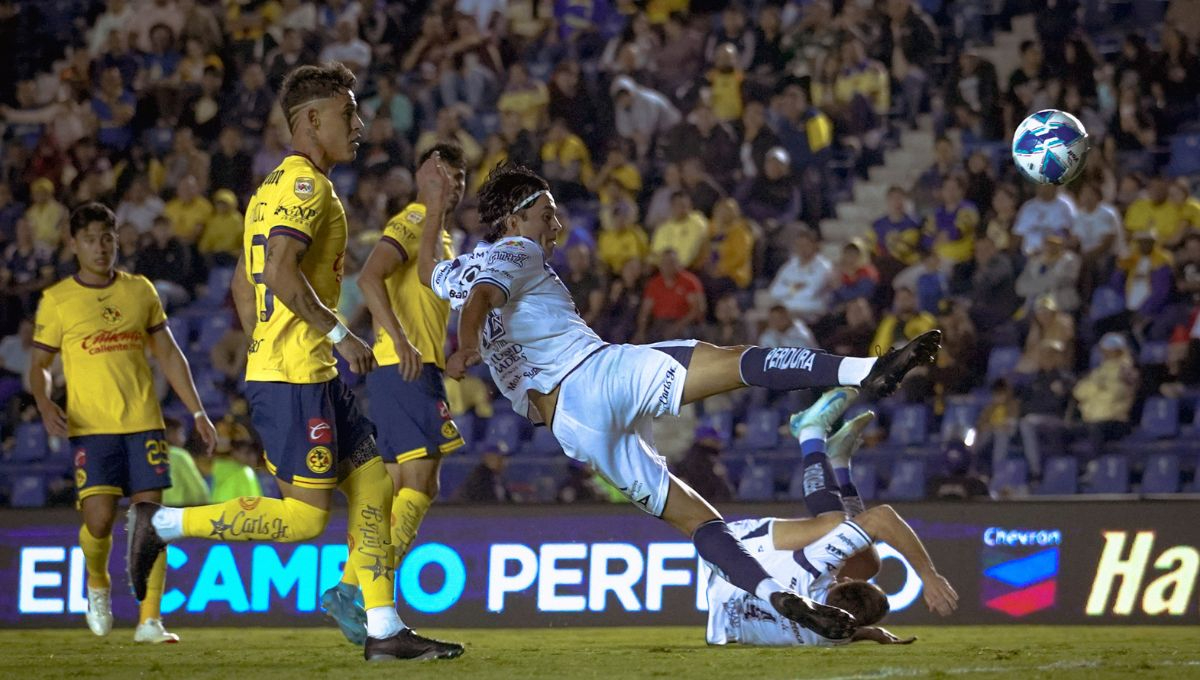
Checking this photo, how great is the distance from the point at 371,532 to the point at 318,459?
42 cm

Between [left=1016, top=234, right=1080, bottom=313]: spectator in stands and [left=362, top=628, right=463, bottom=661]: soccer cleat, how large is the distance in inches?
339

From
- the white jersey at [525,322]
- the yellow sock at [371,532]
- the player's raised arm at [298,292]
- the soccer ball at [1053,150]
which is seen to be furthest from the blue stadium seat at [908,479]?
the player's raised arm at [298,292]

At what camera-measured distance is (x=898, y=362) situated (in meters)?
6.43

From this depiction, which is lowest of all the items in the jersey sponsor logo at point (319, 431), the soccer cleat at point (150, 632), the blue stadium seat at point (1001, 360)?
the soccer cleat at point (150, 632)

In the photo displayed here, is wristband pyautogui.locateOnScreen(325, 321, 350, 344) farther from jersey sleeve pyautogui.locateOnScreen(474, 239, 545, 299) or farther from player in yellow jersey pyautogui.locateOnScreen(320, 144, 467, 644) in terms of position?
player in yellow jersey pyautogui.locateOnScreen(320, 144, 467, 644)

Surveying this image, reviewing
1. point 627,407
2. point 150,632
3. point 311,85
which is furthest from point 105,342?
point 627,407

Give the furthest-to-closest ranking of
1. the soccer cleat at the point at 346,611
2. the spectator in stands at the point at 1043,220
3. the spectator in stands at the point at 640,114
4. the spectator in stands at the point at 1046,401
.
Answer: the spectator in stands at the point at 640,114
the spectator in stands at the point at 1043,220
the spectator in stands at the point at 1046,401
the soccer cleat at the point at 346,611

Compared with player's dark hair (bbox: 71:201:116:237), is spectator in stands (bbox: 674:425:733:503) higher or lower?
lower

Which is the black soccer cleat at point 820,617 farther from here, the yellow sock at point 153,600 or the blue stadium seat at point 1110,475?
the blue stadium seat at point 1110,475

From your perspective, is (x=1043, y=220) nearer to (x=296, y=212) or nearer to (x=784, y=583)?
(x=784, y=583)

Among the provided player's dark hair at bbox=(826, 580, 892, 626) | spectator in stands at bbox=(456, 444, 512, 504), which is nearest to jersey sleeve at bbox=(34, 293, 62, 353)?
player's dark hair at bbox=(826, 580, 892, 626)

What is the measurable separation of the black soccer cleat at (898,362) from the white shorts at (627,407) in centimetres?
79

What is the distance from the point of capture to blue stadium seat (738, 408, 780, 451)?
1427cm

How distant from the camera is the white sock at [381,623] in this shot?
7.16m
